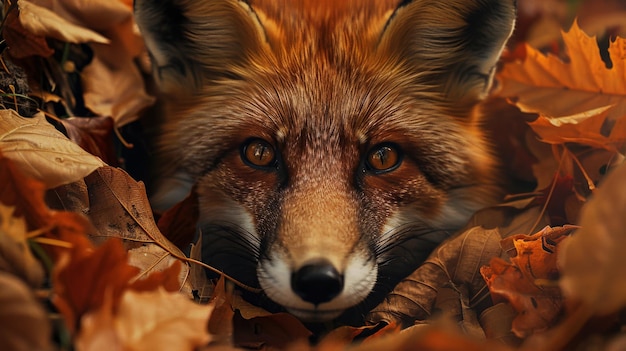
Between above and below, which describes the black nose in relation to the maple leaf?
below

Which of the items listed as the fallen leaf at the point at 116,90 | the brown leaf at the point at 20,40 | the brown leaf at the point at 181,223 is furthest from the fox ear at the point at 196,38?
the brown leaf at the point at 181,223

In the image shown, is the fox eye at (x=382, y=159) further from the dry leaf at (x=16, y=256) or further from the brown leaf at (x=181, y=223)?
the dry leaf at (x=16, y=256)

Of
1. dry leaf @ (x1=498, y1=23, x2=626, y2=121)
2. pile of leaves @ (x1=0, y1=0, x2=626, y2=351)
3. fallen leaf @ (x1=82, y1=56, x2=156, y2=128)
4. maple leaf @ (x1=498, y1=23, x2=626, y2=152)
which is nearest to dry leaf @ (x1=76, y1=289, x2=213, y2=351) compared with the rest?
pile of leaves @ (x1=0, y1=0, x2=626, y2=351)

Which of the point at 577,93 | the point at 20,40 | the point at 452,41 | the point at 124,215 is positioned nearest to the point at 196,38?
the point at 20,40

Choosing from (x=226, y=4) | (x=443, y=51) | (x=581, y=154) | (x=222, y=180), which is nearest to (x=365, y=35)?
(x=443, y=51)

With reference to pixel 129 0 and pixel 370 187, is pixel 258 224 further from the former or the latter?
pixel 129 0

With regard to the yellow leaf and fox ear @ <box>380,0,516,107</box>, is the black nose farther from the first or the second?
the yellow leaf

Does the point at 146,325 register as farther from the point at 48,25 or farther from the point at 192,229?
the point at 48,25
